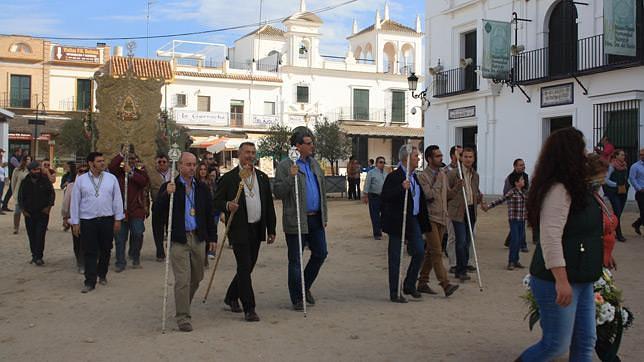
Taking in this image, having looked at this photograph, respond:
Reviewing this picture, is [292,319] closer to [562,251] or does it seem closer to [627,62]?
[562,251]

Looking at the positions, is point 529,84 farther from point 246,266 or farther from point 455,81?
point 246,266

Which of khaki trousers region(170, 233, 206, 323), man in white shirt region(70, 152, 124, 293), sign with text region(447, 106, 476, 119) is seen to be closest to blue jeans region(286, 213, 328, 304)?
khaki trousers region(170, 233, 206, 323)

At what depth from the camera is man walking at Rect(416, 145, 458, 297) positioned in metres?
8.31

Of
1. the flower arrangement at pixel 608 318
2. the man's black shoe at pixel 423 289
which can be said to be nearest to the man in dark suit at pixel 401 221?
the man's black shoe at pixel 423 289

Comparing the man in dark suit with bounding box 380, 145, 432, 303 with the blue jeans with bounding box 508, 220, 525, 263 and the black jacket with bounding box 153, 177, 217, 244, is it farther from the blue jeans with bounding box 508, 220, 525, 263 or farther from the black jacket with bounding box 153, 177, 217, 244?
the blue jeans with bounding box 508, 220, 525, 263

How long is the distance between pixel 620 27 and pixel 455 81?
28.9 feet

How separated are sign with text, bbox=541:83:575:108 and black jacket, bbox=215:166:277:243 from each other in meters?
16.0

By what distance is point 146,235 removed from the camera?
15695 millimetres

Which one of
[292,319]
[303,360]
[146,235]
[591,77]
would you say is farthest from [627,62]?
[303,360]

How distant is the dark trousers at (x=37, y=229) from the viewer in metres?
11.3

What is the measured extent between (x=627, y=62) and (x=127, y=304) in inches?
613

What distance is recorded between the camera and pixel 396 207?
8.20m

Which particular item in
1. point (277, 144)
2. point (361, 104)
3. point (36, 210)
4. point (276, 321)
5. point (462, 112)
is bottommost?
point (276, 321)

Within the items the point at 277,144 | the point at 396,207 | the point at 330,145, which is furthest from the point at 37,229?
the point at 330,145
